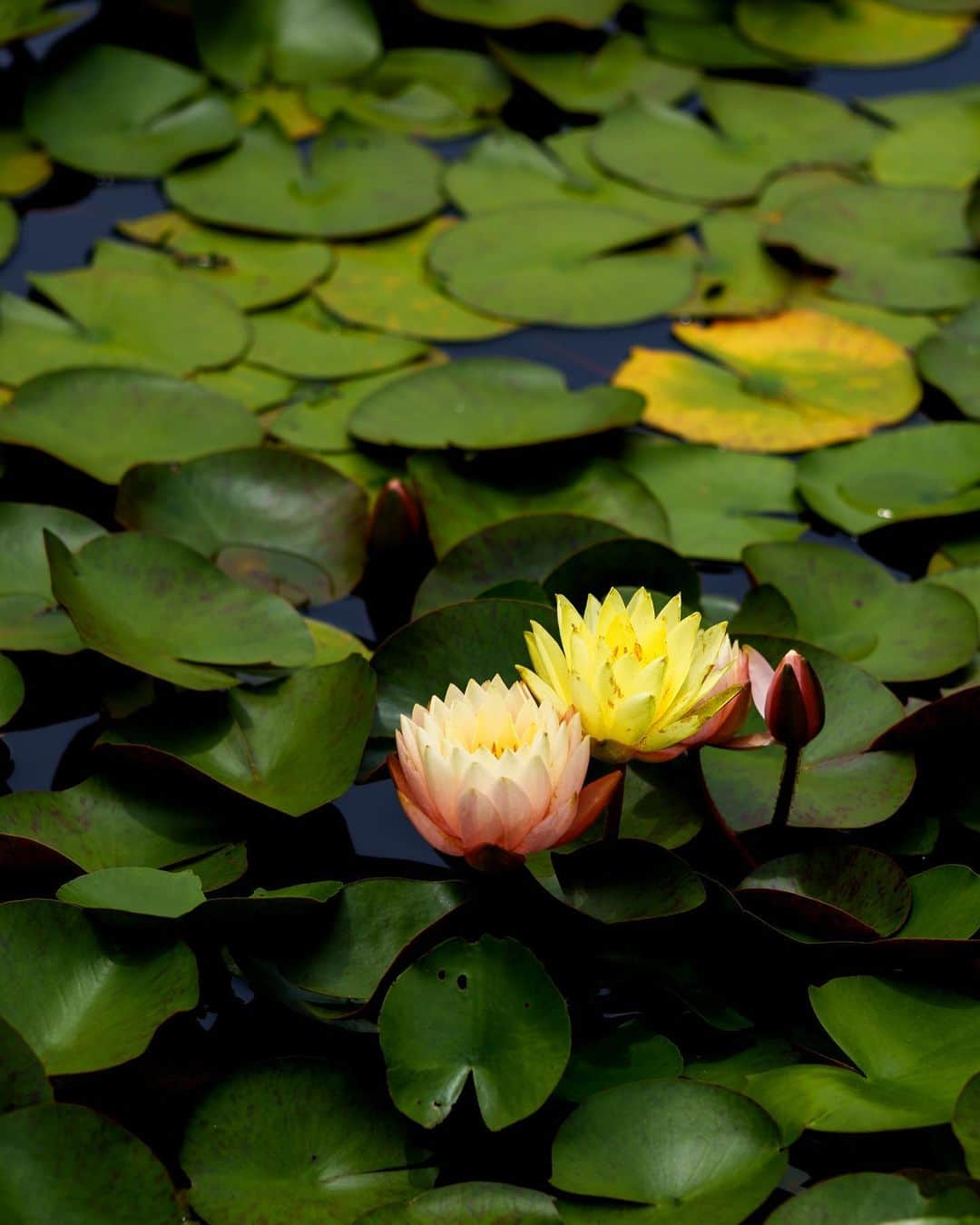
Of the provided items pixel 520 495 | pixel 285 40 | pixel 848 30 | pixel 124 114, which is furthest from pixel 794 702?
pixel 848 30

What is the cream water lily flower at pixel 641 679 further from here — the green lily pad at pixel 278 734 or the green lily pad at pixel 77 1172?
the green lily pad at pixel 77 1172

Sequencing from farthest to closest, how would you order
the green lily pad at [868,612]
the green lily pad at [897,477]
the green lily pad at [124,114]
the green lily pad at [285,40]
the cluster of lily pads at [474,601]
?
the green lily pad at [285,40], the green lily pad at [124,114], the green lily pad at [897,477], the green lily pad at [868,612], the cluster of lily pads at [474,601]

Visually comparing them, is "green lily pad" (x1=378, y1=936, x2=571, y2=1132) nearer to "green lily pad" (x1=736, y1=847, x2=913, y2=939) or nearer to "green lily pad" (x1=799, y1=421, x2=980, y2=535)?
"green lily pad" (x1=736, y1=847, x2=913, y2=939)

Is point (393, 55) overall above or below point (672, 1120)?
above

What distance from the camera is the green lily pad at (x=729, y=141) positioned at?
3.19 meters

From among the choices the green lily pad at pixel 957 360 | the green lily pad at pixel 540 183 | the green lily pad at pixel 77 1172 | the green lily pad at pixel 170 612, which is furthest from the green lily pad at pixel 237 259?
the green lily pad at pixel 77 1172

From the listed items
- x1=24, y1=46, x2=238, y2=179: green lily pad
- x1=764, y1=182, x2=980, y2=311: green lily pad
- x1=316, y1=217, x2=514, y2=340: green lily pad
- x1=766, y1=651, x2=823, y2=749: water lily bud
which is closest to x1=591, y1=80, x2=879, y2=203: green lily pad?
x1=764, y1=182, x2=980, y2=311: green lily pad

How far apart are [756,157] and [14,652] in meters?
1.96

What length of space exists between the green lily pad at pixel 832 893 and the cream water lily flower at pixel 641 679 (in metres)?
0.20

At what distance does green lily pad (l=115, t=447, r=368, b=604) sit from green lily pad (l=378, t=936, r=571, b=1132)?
2.63 feet

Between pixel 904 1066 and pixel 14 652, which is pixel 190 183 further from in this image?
pixel 904 1066

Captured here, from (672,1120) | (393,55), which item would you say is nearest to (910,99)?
(393,55)

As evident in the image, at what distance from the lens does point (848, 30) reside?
12.1 feet

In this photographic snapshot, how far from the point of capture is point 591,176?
3.23 meters
